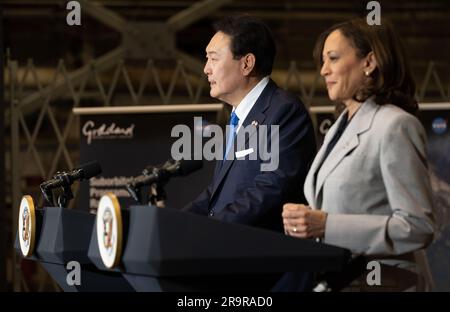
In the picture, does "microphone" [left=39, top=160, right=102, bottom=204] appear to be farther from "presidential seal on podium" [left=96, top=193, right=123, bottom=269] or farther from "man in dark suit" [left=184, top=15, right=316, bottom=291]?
"presidential seal on podium" [left=96, top=193, right=123, bottom=269]

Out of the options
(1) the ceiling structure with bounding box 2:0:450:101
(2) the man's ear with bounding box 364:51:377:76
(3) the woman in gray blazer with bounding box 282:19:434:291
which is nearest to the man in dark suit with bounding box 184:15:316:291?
(3) the woman in gray blazer with bounding box 282:19:434:291

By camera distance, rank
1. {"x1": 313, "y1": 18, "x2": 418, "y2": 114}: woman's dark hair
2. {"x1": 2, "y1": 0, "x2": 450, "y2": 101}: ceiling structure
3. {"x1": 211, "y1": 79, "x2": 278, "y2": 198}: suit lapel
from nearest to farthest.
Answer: {"x1": 313, "y1": 18, "x2": 418, "y2": 114}: woman's dark hair → {"x1": 211, "y1": 79, "x2": 278, "y2": 198}: suit lapel → {"x1": 2, "y1": 0, "x2": 450, "y2": 101}: ceiling structure

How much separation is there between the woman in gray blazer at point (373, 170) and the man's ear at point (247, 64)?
2.27 ft

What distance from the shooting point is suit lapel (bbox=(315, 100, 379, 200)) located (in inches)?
91.4

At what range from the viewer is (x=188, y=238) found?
6.84 ft

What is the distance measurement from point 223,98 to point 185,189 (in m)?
2.14

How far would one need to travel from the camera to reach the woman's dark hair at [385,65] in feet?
7.57

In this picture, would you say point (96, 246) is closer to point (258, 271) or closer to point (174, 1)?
point (258, 271)

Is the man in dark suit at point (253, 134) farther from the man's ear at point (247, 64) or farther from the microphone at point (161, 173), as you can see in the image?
the microphone at point (161, 173)

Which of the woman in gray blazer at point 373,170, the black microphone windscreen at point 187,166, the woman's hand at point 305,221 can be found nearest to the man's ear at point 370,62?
the woman in gray blazer at point 373,170

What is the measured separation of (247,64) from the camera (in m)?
3.14

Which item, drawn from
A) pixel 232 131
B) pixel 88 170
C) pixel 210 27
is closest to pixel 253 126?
pixel 232 131

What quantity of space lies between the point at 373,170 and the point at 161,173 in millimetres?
493

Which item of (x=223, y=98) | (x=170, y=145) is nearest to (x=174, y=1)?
(x=170, y=145)
